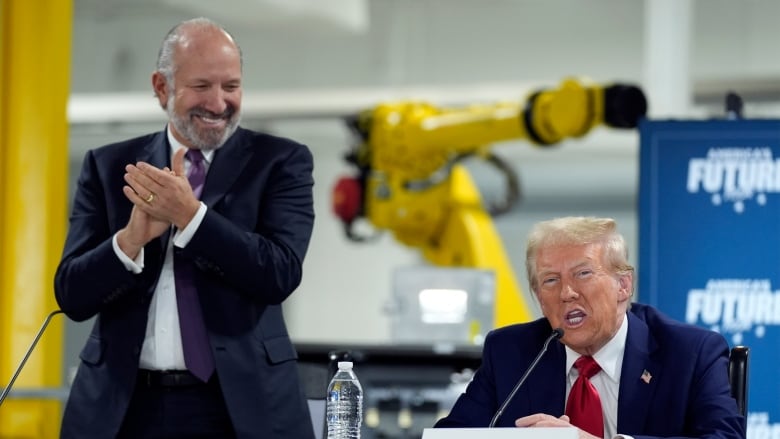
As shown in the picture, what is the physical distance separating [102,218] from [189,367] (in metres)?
0.42

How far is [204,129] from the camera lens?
3.04 meters

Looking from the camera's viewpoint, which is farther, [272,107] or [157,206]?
[272,107]

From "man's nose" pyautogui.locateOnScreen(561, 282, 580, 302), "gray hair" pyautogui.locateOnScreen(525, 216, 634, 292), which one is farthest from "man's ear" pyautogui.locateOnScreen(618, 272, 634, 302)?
"man's nose" pyautogui.locateOnScreen(561, 282, 580, 302)

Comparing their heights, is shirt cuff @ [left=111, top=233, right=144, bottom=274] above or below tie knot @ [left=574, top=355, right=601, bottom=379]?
above

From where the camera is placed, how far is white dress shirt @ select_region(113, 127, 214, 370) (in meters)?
2.87

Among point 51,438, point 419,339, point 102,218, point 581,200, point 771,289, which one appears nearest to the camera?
point 102,218

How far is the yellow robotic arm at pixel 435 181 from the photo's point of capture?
8086mm

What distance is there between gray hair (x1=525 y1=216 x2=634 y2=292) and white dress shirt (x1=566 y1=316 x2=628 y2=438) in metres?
0.14

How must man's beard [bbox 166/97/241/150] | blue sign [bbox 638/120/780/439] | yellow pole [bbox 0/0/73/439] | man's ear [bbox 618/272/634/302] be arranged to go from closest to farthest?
man's ear [bbox 618/272/634/302] → man's beard [bbox 166/97/241/150] → blue sign [bbox 638/120/780/439] → yellow pole [bbox 0/0/73/439]

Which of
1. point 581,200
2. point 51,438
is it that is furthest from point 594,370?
point 581,200

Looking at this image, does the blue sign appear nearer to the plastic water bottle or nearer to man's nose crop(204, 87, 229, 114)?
the plastic water bottle

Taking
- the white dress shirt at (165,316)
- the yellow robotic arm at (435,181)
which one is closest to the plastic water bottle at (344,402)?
the white dress shirt at (165,316)

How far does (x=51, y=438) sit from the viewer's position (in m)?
6.44

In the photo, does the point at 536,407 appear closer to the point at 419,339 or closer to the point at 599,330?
the point at 599,330
